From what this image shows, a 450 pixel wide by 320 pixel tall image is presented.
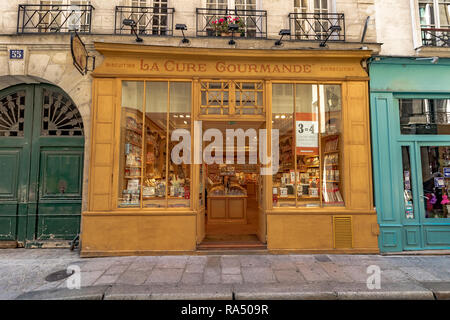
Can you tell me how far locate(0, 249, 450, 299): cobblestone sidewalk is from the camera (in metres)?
4.11

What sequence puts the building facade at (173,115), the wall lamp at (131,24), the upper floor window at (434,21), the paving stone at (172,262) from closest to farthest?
the paving stone at (172,262) → the wall lamp at (131,24) → the building facade at (173,115) → the upper floor window at (434,21)

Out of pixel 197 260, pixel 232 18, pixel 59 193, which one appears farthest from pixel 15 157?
pixel 232 18

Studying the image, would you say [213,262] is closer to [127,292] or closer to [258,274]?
[258,274]

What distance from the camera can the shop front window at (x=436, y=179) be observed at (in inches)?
256

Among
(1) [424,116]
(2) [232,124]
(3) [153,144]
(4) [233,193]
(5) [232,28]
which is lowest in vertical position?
(4) [233,193]

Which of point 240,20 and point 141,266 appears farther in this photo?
point 240,20

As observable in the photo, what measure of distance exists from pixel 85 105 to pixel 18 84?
94.5 inches

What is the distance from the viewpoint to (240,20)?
664 centimetres

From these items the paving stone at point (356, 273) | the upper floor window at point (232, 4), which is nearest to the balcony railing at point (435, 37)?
the upper floor window at point (232, 4)

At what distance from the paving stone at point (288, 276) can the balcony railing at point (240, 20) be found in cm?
609

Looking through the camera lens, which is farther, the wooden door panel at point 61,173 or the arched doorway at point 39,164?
the wooden door panel at point 61,173

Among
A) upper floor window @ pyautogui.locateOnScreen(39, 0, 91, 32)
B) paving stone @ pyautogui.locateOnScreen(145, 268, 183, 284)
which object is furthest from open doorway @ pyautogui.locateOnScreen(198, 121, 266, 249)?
upper floor window @ pyautogui.locateOnScreen(39, 0, 91, 32)

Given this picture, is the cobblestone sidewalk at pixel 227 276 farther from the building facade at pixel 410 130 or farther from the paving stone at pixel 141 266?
the building facade at pixel 410 130

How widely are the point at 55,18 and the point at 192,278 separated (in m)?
7.70
